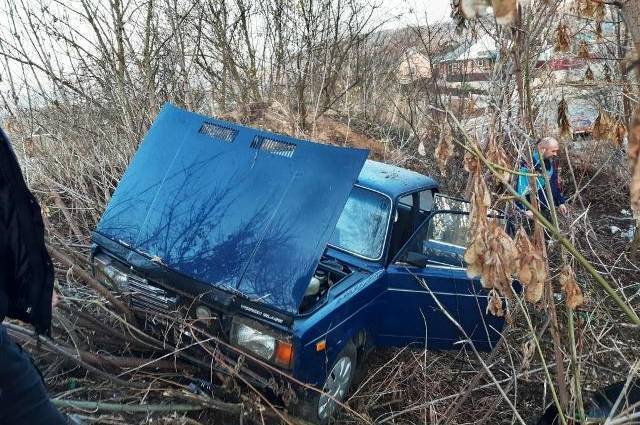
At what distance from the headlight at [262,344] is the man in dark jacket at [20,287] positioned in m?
1.03

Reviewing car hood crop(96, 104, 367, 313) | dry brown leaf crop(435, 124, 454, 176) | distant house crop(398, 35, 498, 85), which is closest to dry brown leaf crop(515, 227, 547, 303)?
dry brown leaf crop(435, 124, 454, 176)

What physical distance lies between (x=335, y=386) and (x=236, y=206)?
1350 millimetres

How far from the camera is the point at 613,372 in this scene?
3.00 meters

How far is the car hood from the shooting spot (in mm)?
3002

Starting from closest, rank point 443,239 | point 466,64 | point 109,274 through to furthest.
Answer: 1. point 109,274
2. point 443,239
3. point 466,64

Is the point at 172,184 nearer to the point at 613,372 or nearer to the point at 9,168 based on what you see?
the point at 9,168

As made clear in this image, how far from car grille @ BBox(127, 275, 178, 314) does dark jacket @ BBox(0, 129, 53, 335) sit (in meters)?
0.87

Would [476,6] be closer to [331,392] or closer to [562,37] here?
[562,37]

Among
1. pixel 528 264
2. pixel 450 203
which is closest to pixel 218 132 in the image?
pixel 450 203

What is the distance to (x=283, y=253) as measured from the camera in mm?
3029

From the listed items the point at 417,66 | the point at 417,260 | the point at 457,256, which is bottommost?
the point at 457,256

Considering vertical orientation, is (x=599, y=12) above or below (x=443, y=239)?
above

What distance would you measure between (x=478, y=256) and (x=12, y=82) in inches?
228

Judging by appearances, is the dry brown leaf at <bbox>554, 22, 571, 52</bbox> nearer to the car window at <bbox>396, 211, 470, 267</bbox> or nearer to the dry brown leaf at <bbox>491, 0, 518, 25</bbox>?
the car window at <bbox>396, 211, 470, 267</bbox>
